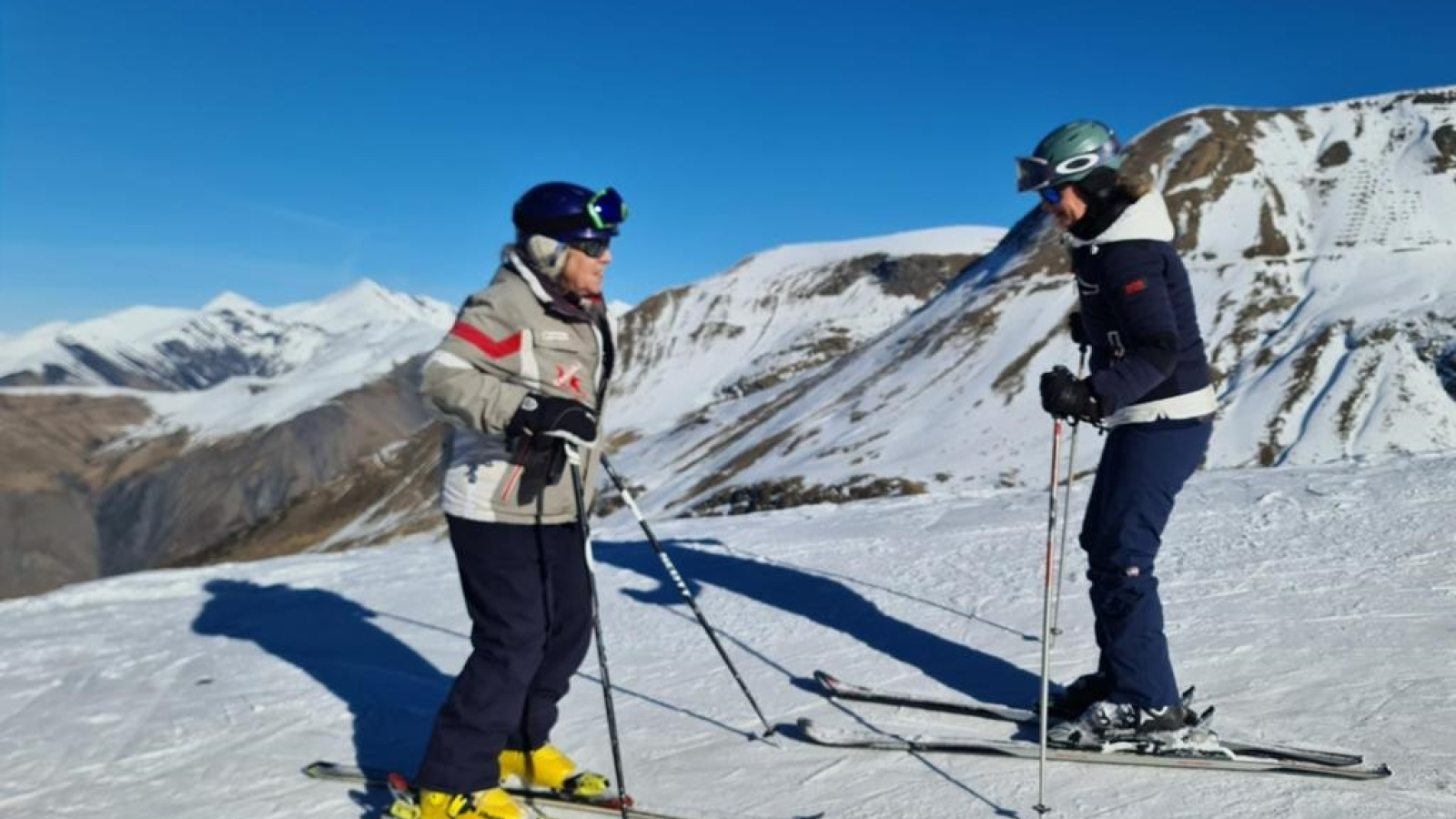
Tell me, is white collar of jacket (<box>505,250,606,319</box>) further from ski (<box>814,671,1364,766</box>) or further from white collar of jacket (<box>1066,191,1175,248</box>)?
ski (<box>814,671,1364,766</box>)

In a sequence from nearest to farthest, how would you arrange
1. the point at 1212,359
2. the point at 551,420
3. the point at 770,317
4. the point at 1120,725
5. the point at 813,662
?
1. the point at 551,420
2. the point at 1120,725
3. the point at 813,662
4. the point at 1212,359
5. the point at 770,317

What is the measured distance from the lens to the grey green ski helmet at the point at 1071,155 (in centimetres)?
527

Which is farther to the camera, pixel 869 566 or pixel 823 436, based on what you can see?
pixel 823 436

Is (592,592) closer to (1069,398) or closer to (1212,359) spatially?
(1069,398)

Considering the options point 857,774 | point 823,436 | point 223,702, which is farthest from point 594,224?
point 823,436

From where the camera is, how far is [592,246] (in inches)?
194

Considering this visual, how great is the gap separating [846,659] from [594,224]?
3.78 metres

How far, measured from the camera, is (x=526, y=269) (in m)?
4.87

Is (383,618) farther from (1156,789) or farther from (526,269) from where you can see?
(1156,789)

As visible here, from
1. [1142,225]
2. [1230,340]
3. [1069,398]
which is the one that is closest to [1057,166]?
[1142,225]

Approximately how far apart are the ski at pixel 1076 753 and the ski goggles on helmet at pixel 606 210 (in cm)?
288

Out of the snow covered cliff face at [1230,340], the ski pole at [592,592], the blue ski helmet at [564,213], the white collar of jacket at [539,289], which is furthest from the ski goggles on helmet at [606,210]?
the snow covered cliff face at [1230,340]

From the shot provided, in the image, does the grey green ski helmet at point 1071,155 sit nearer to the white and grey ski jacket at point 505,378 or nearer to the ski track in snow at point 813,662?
the white and grey ski jacket at point 505,378

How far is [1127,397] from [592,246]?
8.87 ft
